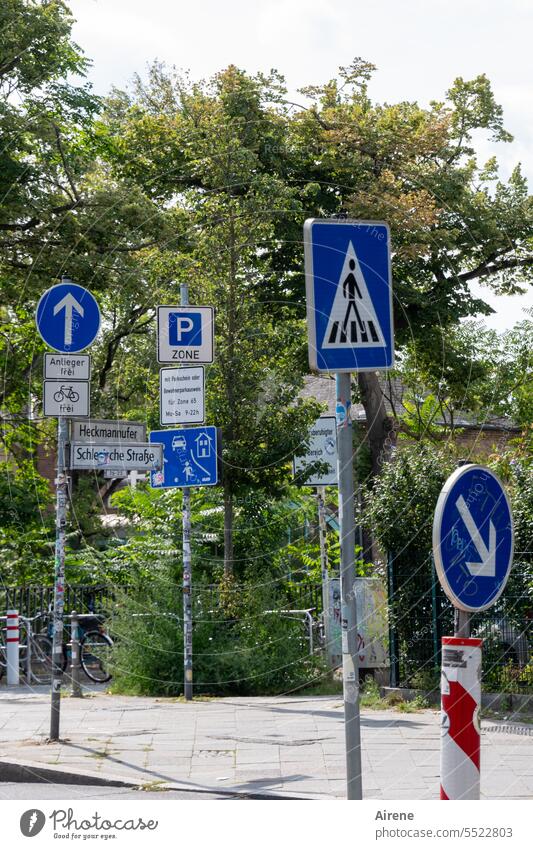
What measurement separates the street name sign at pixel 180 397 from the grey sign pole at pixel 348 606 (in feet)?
27.5

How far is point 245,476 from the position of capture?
16234 millimetres

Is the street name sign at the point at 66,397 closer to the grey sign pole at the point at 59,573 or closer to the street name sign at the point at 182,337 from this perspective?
the grey sign pole at the point at 59,573

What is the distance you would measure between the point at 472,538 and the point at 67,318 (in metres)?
6.60

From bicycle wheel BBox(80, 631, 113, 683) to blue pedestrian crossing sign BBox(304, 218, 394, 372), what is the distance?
11.4m

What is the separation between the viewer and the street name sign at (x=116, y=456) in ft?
39.4

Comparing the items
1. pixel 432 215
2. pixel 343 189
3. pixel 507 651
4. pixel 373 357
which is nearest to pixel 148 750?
pixel 507 651

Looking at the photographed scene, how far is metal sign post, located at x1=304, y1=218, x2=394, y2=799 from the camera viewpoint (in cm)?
612

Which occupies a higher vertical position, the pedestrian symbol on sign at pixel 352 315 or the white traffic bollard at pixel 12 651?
the pedestrian symbol on sign at pixel 352 315

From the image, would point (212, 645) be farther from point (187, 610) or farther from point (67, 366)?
point (67, 366)

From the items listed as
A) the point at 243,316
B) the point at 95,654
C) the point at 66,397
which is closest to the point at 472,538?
the point at 66,397

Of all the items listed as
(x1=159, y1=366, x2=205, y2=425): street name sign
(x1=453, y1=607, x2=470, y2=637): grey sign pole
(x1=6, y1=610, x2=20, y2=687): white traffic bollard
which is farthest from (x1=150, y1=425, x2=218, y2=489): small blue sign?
(x1=453, y1=607, x2=470, y2=637): grey sign pole

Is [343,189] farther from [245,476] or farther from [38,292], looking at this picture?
[245,476]

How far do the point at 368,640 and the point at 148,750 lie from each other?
5721 millimetres

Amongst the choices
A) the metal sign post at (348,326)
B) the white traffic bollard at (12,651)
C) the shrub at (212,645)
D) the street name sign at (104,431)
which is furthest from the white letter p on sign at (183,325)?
the metal sign post at (348,326)
